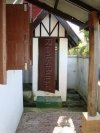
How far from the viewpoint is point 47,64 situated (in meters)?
11.8

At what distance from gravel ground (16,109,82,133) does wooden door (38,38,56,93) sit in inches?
95.7

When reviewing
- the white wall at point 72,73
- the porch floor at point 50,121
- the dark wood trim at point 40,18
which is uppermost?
the dark wood trim at point 40,18

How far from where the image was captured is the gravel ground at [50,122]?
7.36 metres

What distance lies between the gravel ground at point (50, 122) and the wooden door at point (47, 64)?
95.7 inches

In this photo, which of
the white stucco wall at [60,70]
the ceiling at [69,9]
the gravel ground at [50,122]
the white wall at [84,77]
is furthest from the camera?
the white stucco wall at [60,70]

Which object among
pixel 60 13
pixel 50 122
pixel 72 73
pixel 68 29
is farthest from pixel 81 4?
pixel 72 73

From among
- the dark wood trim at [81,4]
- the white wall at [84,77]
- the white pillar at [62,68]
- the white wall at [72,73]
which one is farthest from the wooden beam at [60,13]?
the white wall at [72,73]

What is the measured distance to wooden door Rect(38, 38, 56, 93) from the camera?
1172 centimetres

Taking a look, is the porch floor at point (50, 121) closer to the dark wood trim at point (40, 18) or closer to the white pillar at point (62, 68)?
the white pillar at point (62, 68)

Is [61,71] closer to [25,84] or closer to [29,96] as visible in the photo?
[29,96]

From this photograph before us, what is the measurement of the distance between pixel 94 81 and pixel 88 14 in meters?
1.45

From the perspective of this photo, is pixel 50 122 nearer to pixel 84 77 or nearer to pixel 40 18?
pixel 84 77

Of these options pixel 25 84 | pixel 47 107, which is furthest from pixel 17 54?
pixel 25 84

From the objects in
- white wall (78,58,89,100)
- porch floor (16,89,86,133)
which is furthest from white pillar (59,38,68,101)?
porch floor (16,89,86,133)
